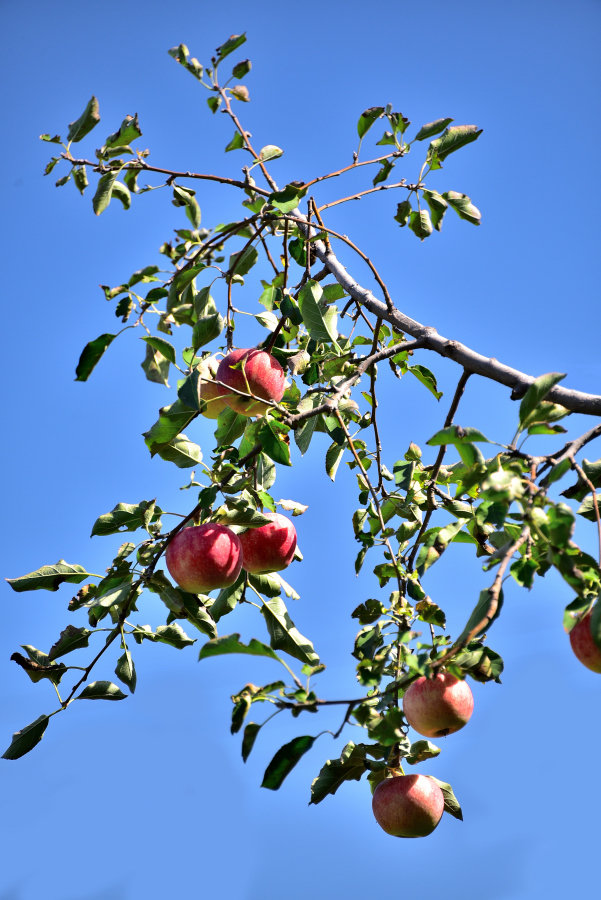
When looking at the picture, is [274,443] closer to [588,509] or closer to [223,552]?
[223,552]

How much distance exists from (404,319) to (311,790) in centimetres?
127

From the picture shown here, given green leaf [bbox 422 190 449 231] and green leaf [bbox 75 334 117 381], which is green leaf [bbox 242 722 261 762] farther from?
green leaf [bbox 422 190 449 231]

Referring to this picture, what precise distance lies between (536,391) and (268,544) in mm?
898

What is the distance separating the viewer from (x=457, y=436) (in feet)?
5.12

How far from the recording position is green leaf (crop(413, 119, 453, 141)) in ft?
7.00

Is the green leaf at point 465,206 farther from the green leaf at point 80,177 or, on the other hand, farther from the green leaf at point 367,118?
the green leaf at point 80,177

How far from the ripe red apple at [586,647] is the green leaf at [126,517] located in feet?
3.57

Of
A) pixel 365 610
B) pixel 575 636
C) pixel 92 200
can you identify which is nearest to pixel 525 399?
pixel 575 636

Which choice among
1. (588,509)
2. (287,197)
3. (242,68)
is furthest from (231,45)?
(588,509)

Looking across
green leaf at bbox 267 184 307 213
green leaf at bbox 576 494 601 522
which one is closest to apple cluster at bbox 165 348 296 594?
green leaf at bbox 267 184 307 213

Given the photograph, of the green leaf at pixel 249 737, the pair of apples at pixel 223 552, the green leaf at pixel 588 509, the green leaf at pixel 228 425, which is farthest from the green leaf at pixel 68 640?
the green leaf at pixel 588 509

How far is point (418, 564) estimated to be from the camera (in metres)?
1.65

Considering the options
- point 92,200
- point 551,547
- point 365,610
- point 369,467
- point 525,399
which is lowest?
point 551,547

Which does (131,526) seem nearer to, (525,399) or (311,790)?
(311,790)
